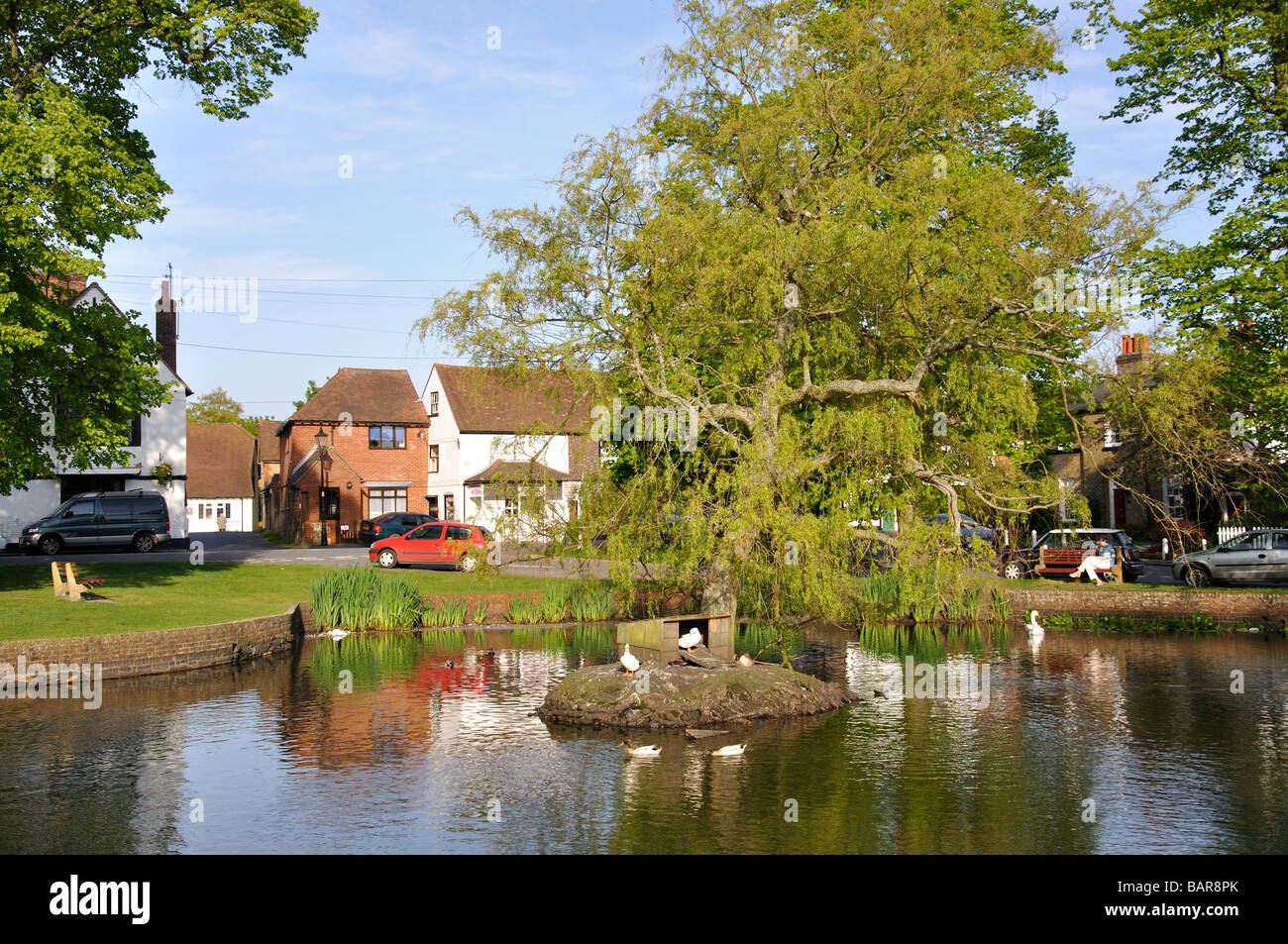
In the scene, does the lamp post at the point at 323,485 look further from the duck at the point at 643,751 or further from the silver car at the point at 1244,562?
the duck at the point at 643,751

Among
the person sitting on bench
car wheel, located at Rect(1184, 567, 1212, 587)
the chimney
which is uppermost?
the chimney

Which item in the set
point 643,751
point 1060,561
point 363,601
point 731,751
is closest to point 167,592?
point 363,601

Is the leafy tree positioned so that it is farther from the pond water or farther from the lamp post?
the lamp post

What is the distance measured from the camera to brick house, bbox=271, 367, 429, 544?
57156mm

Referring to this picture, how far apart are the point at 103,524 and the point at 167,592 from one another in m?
18.3

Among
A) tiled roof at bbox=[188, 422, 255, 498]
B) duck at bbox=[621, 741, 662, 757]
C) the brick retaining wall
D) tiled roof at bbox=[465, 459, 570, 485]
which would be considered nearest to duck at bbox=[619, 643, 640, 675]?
duck at bbox=[621, 741, 662, 757]

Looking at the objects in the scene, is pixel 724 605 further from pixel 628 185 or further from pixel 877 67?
pixel 877 67

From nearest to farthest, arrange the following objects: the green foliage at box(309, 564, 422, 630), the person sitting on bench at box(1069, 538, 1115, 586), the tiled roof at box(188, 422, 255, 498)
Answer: the green foliage at box(309, 564, 422, 630), the person sitting on bench at box(1069, 538, 1115, 586), the tiled roof at box(188, 422, 255, 498)

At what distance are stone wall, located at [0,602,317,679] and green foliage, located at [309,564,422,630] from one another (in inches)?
94.0

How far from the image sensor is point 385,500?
61250mm

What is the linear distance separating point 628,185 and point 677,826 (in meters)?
12.6

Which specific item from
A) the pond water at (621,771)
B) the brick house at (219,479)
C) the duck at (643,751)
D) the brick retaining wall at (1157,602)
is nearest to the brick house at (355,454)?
the brick house at (219,479)

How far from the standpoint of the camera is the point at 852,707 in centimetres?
1997

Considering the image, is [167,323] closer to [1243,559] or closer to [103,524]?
[103,524]
